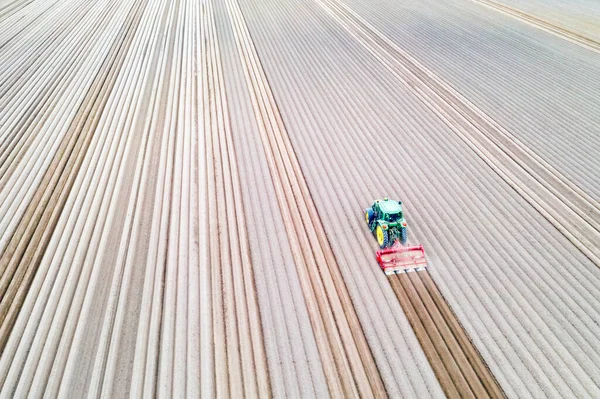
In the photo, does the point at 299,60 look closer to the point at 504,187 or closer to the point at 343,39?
the point at 343,39

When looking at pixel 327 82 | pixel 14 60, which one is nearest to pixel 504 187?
pixel 327 82

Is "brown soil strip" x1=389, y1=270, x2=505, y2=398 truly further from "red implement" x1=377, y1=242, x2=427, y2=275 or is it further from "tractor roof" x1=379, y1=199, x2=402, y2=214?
"tractor roof" x1=379, y1=199, x2=402, y2=214

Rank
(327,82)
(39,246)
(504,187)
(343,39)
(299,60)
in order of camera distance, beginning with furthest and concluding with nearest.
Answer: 1. (343,39)
2. (299,60)
3. (327,82)
4. (504,187)
5. (39,246)

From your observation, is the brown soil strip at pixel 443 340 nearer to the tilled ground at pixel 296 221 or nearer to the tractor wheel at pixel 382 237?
the tilled ground at pixel 296 221

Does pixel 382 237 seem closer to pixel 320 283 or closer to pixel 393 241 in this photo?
pixel 393 241

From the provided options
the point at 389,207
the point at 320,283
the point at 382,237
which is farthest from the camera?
the point at 389,207

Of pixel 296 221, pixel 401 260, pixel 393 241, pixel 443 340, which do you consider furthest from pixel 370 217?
pixel 443 340

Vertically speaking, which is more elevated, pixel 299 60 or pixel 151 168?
pixel 299 60

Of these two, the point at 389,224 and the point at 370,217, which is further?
the point at 370,217
